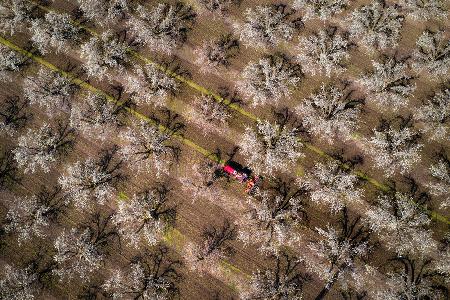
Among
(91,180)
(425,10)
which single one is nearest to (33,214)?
(91,180)

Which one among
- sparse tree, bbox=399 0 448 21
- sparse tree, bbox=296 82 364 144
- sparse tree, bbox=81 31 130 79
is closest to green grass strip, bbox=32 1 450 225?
sparse tree, bbox=81 31 130 79

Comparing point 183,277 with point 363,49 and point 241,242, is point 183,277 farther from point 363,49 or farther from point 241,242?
point 363,49

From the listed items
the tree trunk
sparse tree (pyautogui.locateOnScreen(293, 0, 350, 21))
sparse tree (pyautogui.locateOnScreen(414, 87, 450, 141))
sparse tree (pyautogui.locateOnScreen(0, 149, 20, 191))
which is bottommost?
sparse tree (pyautogui.locateOnScreen(0, 149, 20, 191))

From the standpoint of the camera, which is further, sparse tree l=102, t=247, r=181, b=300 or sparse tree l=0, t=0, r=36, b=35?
sparse tree l=0, t=0, r=36, b=35

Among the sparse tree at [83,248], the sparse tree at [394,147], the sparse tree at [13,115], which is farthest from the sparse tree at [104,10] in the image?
the sparse tree at [394,147]

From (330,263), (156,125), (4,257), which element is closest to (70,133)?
(156,125)

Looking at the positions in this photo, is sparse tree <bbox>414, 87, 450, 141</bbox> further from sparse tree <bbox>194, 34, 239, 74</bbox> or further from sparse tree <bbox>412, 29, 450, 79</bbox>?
sparse tree <bbox>194, 34, 239, 74</bbox>
